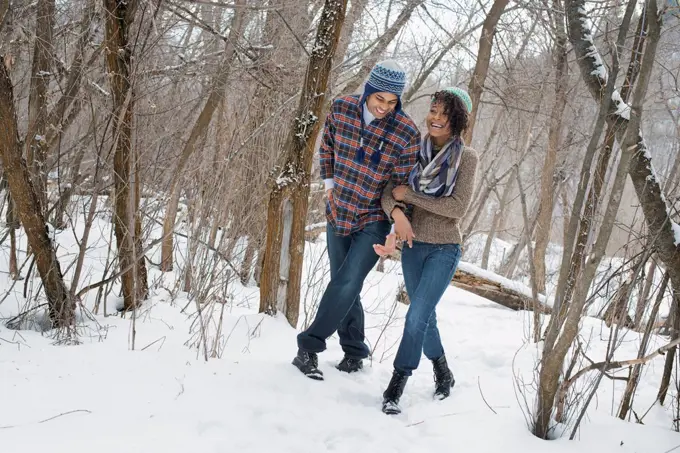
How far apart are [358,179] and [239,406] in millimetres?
1266

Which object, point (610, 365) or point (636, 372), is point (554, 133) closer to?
point (636, 372)

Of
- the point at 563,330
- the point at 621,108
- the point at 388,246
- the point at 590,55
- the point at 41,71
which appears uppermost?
the point at 590,55

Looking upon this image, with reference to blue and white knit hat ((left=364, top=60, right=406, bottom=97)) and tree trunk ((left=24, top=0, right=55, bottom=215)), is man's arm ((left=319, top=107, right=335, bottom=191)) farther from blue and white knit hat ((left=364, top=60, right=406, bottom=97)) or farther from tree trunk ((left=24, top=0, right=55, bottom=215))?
tree trunk ((left=24, top=0, right=55, bottom=215))

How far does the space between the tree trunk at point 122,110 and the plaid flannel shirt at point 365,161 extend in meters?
1.34

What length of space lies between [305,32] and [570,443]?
6336 mm

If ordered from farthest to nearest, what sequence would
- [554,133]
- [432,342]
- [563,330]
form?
[554,133] < [432,342] < [563,330]

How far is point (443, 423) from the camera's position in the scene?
283cm

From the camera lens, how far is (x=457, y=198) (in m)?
2.91

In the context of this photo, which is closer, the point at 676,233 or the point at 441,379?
the point at 676,233

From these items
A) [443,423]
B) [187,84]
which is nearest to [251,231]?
[187,84]

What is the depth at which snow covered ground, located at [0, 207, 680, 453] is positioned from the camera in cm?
221

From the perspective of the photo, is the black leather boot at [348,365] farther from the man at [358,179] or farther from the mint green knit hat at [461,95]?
the mint green knit hat at [461,95]

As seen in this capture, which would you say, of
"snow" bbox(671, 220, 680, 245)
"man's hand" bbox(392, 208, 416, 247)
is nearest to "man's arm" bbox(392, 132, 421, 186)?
"man's hand" bbox(392, 208, 416, 247)

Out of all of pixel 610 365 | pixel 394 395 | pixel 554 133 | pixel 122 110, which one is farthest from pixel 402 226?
pixel 554 133
